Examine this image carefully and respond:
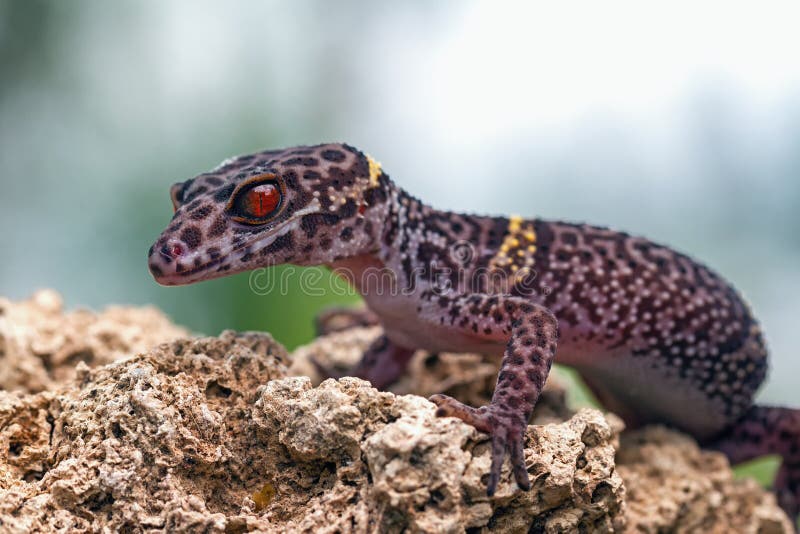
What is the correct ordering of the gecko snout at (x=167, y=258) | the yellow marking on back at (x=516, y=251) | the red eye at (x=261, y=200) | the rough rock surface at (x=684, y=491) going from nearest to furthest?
the gecko snout at (x=167, y=258)
the red eye at (x=261, y=200)
the rough rock surface at (x=684, y=491)
the yellow marking on back at (x=516, y=251)

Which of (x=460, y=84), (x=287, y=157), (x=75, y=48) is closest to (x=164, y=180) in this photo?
(x=75, y=48)

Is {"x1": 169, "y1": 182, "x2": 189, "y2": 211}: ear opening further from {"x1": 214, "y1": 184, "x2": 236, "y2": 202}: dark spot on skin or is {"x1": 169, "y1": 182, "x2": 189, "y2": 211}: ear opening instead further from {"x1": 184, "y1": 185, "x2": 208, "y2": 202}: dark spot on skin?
{"x1": 214, "y1": 184, "x2": 236, "y2": 202}: dark spot on skin

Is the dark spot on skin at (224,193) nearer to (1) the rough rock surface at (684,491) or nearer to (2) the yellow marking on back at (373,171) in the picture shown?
(2) the yellow marking on back at (373,171)

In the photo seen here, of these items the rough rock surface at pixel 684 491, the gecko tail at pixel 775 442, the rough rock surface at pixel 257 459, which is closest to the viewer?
the rough rock surface at pixel 257 459

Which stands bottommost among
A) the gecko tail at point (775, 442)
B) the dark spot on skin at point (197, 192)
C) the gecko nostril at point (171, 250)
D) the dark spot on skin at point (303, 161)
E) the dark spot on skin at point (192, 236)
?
the gecko tail at point (775, 442)

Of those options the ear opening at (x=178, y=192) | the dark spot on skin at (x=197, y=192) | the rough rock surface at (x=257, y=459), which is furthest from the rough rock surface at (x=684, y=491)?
the ear opening at (x=178, y=192)

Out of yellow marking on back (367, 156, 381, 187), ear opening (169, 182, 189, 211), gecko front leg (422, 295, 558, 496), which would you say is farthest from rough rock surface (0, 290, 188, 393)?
gecko front leg (422, 295, 558, 496)

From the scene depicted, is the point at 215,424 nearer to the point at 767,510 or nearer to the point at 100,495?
the point at 100,495
